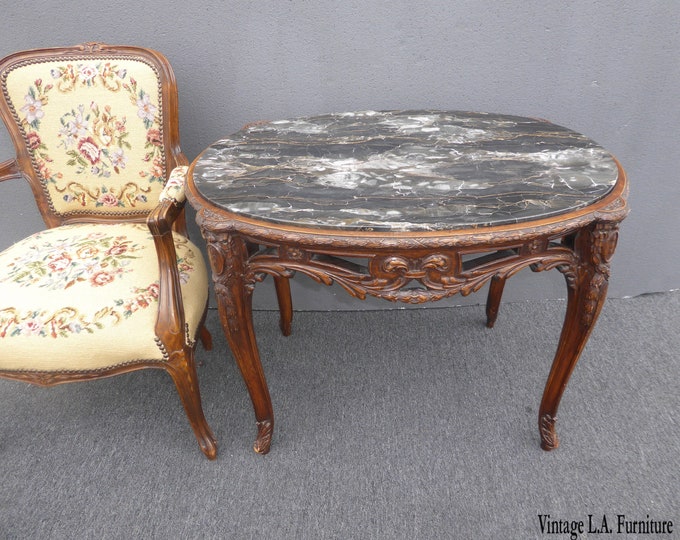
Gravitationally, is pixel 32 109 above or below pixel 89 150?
above

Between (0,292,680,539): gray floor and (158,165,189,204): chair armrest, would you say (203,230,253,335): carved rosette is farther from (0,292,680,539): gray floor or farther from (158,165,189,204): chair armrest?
(0,292,680,539): gray floor

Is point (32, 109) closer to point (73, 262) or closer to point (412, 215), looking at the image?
point (73, 262)

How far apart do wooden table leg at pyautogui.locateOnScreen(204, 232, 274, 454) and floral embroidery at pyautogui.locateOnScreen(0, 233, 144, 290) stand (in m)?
0.34

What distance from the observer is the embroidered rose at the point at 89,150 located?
1522mm

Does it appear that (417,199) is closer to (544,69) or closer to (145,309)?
(145,309)

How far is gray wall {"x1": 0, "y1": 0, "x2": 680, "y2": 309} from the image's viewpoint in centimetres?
156

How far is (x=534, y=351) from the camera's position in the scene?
1.83 meters

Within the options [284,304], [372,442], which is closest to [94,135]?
[284,304]

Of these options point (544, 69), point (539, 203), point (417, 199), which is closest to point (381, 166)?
point (417, 199)

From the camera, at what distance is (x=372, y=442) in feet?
4.95

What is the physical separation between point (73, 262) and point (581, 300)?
1.33m

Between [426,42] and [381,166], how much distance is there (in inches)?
24.7

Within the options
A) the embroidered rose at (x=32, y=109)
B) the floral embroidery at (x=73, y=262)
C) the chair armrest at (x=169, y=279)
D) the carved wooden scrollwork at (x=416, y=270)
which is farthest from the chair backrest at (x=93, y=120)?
the carved wooden scrollwork at (x=416, y=270)

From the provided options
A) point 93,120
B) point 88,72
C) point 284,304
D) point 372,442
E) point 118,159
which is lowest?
point 372,442
